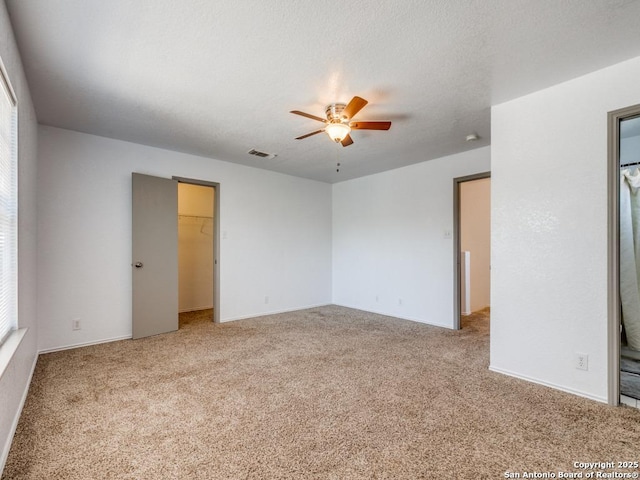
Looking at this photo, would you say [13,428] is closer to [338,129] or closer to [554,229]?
[338,129]

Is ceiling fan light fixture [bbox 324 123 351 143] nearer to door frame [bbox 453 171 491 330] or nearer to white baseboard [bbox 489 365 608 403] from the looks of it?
door frame [bbox 453 171 491 330]

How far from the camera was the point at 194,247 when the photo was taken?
5.70 m

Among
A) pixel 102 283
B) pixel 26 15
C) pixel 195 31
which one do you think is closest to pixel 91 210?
pixel 102 283

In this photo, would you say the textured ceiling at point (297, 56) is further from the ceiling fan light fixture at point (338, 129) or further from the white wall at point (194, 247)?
the white wall at point (194, 247)

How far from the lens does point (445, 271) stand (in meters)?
4.53

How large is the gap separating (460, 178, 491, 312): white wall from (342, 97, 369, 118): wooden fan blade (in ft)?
11.2

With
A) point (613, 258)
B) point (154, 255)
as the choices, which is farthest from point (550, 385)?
point (154, 255)

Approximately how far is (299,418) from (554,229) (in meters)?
2.45

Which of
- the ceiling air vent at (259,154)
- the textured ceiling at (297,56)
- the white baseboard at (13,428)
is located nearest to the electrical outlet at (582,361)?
the textured ceiling at (297,56)

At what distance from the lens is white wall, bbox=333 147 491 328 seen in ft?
14.9

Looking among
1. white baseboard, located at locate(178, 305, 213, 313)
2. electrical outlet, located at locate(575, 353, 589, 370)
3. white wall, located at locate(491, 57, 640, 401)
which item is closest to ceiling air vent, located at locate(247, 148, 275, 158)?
white wall, located at locate(491, 57, 640, 401)

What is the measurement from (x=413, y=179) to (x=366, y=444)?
13.2 feet

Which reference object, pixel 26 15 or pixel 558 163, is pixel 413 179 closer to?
pixel 558 163

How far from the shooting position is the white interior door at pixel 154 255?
12.9 feet
